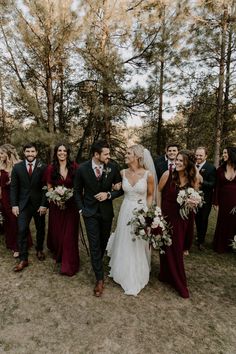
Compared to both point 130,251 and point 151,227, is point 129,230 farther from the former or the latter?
point 151,227

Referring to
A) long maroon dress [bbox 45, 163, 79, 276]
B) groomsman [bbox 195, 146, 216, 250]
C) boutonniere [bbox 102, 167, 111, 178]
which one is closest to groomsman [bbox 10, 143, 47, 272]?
long maroon dress [bbox 45, 163, 79, 276]

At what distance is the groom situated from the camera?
382cm

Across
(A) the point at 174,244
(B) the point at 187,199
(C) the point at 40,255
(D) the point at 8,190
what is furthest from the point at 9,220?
(B) the point at 187,199

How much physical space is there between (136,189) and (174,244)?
91 centimetres

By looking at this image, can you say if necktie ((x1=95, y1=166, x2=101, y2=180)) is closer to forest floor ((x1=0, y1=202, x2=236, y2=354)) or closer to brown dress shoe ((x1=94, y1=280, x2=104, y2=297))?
brown dress shoe ((x1=94, y1=280, x2=104, y2=297))

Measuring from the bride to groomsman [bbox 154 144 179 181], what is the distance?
1.22 meters

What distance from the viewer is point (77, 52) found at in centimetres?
1054

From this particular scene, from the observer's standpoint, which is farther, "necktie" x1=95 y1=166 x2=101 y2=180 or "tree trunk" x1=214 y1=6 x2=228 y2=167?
"tree trunk" x1=214 y1=6 x2=228 y2=167

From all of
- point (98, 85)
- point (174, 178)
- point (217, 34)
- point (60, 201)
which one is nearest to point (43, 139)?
point (98, 85)

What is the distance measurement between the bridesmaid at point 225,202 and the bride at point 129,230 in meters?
1.91

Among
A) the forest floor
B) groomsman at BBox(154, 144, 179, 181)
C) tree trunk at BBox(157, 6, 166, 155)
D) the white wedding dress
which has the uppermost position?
tree trunk at BBox(157, 6, 166, 155)

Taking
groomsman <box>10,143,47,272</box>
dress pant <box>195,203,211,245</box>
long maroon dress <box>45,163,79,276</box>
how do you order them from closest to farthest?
long maroon dress <box>45,163,79,276</box> < groomsman <box>10,143,47,272</box> < dress pant <box>195,203,211,245</box>

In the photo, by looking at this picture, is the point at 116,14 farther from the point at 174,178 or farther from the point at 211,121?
the point at 174,178

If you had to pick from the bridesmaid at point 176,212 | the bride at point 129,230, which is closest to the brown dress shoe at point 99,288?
the bride at point 129,230
